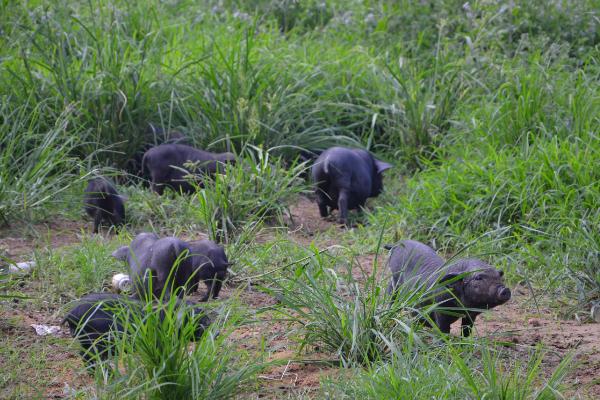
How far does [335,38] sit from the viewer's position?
34.7 ft

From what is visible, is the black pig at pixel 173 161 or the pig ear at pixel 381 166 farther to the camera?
the pig ear at pixel 381 166

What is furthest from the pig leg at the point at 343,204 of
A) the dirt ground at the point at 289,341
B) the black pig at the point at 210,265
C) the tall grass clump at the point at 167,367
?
the tall grass clump at the point at 167,367

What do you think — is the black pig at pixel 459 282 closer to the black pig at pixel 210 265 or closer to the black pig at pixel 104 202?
the black pig at pixel 210 265

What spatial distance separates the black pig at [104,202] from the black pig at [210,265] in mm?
1369

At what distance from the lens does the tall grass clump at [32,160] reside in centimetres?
679

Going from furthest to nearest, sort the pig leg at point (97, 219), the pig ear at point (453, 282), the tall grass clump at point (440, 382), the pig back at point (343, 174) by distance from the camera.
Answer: the pig back at point (343, 174), the pig leg at point (97, 219), the pig ear at point (453, 282), the tall grass clump at point (440, 382)

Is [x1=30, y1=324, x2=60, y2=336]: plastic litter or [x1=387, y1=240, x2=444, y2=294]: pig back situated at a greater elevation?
[x1=387, y1=240, x2=444, y2=294]: pig back

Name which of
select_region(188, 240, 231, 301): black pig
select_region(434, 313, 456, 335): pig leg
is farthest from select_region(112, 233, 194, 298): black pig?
select_region(434, 313, 456, 335): pig leg

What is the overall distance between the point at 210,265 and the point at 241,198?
49.4 inches

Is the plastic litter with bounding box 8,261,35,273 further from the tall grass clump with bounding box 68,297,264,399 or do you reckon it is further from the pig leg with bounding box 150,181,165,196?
the tall grass clump with bounding box 68,297,264,399

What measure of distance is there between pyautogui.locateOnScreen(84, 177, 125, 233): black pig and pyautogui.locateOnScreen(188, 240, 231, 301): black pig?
1369 millimetres

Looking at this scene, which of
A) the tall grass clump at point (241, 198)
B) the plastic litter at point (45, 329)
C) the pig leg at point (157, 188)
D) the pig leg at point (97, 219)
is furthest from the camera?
the pig leg at point (157, 188)

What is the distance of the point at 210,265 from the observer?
5.60 meters

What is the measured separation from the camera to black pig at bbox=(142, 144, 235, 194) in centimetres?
753
